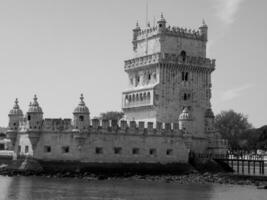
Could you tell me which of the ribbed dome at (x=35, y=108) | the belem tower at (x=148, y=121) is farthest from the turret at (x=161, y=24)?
the ribbed dome at (x=35, y=108)

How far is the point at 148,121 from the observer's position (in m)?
75.3

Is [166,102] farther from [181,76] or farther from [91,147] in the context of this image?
[91,147]

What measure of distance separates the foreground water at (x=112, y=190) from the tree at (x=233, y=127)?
50.1 meters

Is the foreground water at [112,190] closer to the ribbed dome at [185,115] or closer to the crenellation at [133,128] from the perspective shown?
the crenellation at [133,128]

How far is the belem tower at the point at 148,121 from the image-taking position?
6600 centimetres

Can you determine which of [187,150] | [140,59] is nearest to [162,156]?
[187,150]

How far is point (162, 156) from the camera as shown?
6994 centimetres

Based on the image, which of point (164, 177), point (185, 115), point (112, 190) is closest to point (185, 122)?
point (185, 115)

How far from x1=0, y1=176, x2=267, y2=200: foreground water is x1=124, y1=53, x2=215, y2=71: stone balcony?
18361 mm

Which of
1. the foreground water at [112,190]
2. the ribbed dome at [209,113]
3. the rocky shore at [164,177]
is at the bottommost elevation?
the foreground water at [112,190]

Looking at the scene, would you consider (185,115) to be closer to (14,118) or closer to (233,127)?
(14,118)

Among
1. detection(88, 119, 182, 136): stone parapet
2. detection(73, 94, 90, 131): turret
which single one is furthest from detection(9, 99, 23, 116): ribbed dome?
detection(88, 119, 182, 136): stone parapet

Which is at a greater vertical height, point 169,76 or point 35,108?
point 169,76

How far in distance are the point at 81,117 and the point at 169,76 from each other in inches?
573
